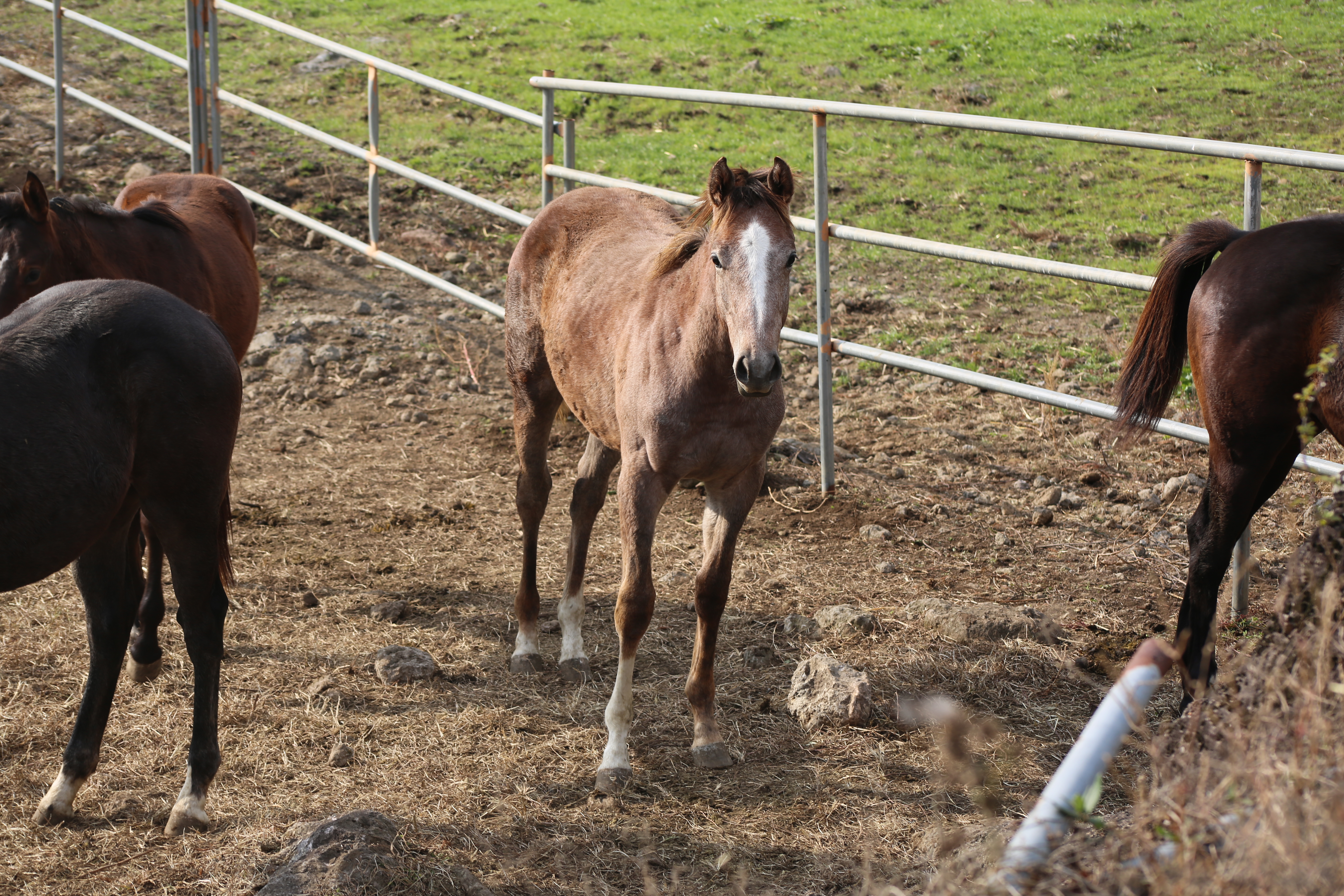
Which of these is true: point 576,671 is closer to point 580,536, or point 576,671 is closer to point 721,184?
point 580,536

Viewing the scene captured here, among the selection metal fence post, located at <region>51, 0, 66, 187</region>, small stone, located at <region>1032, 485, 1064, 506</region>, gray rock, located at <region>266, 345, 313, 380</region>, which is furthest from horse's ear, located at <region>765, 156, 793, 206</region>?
metal fence post, located at <region>51, 0, 66, 187</region>

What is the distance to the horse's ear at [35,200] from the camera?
12.2 ft

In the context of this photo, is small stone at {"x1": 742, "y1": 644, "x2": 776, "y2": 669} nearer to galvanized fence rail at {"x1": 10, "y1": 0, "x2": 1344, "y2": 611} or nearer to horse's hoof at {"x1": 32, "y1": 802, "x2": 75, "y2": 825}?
galvanized fence rail at {"x1": 10, "y1": 0, "x2": 1344, "y2": 611}

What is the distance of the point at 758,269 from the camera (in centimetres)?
284

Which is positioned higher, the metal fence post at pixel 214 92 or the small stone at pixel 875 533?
the metal fence post at pixel 214 92

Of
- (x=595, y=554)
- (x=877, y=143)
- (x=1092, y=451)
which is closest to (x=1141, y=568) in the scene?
(x=1092, y=451)

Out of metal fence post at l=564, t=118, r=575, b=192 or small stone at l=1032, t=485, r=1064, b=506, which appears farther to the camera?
metal fence post at l=564, t=118, r=575, b=192

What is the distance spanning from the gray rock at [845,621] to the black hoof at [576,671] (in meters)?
→ 0.90

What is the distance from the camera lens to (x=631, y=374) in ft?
11.1

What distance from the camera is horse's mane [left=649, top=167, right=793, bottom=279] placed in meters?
2.97

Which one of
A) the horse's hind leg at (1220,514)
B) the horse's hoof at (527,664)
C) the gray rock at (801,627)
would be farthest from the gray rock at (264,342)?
the horse's hind leg at (1220,514)

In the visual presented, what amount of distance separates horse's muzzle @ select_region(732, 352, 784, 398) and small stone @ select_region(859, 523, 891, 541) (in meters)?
2.17

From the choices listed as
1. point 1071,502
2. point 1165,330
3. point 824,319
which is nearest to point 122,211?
point 824,319

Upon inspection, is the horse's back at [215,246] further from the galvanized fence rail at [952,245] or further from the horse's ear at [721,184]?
the horse's ear at [721,184]
